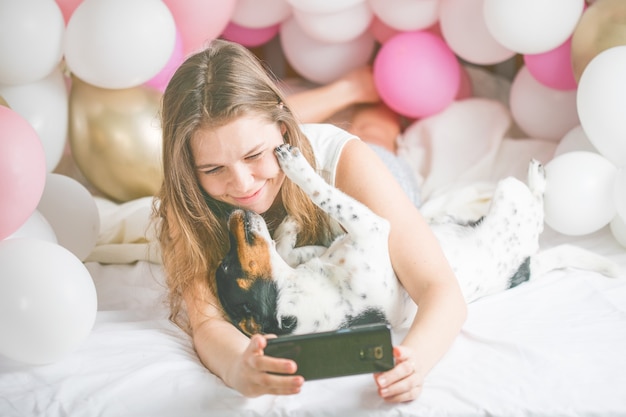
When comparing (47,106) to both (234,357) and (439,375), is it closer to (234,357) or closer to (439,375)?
(234,357)

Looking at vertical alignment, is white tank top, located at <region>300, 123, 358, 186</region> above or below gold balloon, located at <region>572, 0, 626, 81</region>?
below

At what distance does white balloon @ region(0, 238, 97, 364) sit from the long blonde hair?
21 centimetres

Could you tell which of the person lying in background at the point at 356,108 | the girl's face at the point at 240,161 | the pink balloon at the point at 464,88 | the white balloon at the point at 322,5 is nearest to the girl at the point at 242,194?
the girl's face at the point at 240,161

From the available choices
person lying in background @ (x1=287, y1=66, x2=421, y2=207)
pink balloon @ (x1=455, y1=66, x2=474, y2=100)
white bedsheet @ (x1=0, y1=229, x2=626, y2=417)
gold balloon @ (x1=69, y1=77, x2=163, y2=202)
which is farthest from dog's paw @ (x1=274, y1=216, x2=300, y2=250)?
pink balloon @ (x1=455, y1=66, x2=474, y2=100)

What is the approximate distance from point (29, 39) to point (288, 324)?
0.95 m

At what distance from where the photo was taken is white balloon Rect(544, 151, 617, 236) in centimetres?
188

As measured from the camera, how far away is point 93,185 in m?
2.35

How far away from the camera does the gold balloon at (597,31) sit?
6.42ft

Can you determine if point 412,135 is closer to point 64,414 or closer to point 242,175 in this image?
point 242,175

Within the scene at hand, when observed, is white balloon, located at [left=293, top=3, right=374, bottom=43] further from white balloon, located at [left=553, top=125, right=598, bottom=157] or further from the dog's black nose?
the dog's black nose

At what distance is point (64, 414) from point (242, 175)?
1.70 feet

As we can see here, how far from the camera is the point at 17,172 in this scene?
153 centimetres

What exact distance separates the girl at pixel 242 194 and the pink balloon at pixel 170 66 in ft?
2.24

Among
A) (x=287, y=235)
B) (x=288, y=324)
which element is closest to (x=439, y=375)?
(x=288, y=324)
